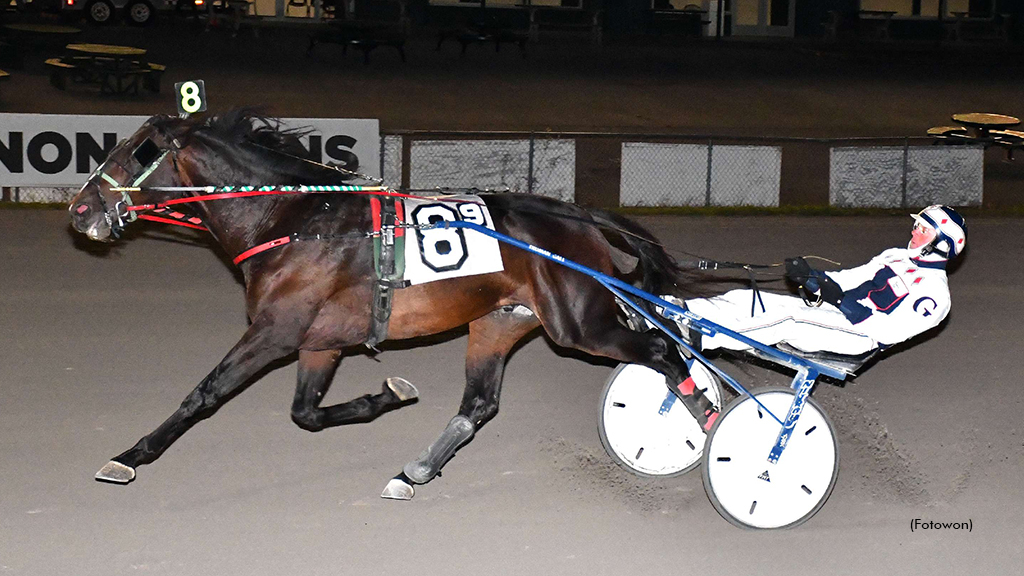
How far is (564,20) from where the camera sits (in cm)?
3077

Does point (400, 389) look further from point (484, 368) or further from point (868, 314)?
point (868, 314)

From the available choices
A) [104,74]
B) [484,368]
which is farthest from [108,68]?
[484,368]

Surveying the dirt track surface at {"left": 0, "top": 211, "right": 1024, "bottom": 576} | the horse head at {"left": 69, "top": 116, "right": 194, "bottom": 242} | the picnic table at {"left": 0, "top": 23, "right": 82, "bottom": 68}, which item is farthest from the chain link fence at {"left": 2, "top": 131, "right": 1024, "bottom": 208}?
the picnic table at {"left": 0, "top": 23, "right": 82, "bottom": 68}

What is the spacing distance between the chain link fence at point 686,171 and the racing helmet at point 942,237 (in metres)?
7.41

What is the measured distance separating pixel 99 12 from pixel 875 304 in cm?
2548

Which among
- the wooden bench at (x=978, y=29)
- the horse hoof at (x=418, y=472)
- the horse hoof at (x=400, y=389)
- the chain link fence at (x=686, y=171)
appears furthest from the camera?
the wooden bench at (x=978, y=29)

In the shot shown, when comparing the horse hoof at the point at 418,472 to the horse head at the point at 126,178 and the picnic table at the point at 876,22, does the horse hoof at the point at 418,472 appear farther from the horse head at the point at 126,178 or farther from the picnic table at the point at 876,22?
the picnic table at the point at 876,22

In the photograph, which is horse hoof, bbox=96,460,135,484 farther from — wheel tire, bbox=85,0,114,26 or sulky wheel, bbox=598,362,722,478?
wheel tire, bbox=85,0,114,26

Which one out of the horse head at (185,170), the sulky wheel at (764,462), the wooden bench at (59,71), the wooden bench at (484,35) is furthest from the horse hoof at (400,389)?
the wooden bench at (484,35)

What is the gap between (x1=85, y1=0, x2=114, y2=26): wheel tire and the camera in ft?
87.2

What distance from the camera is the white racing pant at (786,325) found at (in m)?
4.68

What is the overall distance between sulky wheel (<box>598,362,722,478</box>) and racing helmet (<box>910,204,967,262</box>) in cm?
116

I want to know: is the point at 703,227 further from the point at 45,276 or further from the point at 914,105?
the point at 914,105

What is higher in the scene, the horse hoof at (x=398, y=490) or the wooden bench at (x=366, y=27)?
the wooden bench at (x=366, y=27)
